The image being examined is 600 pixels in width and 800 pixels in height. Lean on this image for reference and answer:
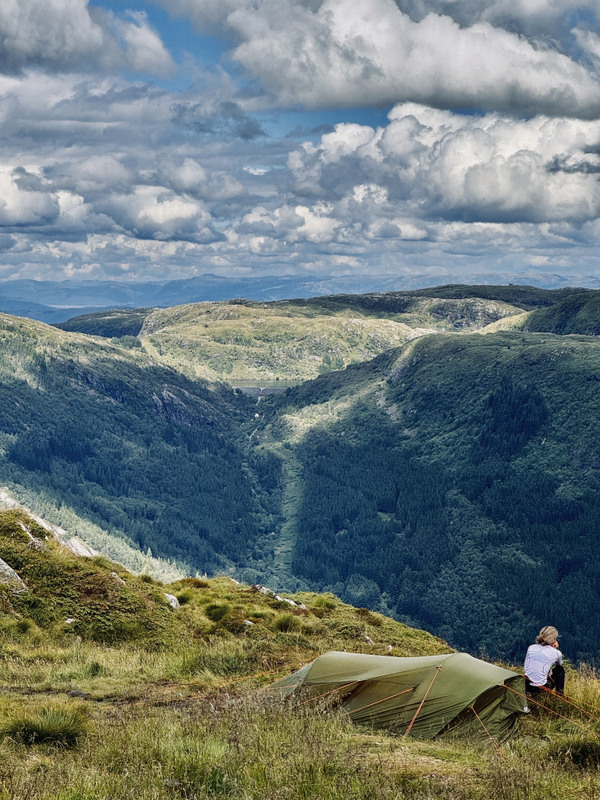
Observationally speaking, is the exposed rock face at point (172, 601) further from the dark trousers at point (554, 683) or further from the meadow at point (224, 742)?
the dark trousers at point (554, 683)

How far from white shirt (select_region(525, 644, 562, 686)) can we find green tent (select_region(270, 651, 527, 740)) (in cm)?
50

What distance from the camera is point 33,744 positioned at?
13508 millimetres

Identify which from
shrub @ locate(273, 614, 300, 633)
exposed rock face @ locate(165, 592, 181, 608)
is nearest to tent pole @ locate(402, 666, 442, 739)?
shrub @ locate(273, 614, 300, 633)

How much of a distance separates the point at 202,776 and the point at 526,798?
512cm

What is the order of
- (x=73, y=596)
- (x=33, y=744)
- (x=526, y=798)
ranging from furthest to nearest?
(x=73, y=596) < (x=33, y=744) < (x=526, y=798)

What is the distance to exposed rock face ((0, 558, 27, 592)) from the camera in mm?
29250

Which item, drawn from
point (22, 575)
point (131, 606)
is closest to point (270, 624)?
point (131, 606)

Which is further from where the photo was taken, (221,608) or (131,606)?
(221,608)

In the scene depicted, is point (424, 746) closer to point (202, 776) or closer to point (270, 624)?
point (202, 776)

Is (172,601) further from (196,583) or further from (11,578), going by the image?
(196,583)

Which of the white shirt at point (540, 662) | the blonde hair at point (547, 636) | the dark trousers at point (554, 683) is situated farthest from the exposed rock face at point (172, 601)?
the dark trousers at point (554, 683)

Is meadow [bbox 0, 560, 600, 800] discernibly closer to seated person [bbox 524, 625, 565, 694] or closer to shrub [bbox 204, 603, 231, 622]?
seated person [bbox 524, 625, 565, 694]

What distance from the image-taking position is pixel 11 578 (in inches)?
1164

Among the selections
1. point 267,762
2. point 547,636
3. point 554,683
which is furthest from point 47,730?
point 547,636
